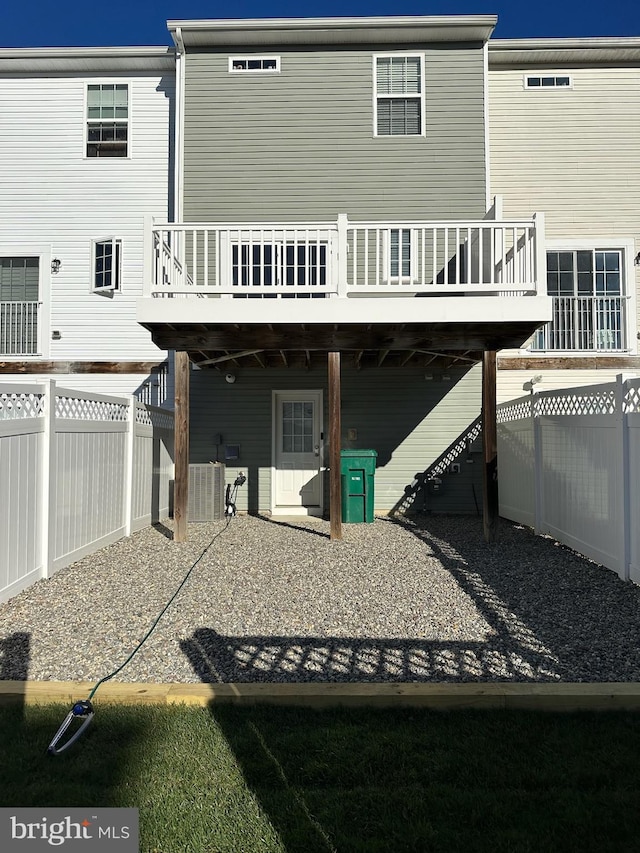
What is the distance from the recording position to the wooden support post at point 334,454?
7.56m

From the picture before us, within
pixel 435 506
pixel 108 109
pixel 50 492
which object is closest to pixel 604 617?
pixel 50 492

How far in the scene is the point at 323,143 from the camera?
33.3ft

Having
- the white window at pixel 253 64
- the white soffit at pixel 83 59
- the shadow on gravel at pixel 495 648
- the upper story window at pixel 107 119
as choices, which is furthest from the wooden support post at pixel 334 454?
the white soffit at pixel 83 59

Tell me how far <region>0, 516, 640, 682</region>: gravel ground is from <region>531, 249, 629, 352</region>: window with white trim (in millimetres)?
4293

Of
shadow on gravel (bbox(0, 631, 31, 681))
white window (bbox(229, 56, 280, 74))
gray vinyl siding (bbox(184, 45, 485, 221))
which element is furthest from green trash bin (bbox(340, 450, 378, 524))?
white window (bbox(229, 56, 280, 74))

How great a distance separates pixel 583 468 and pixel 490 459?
1.31 m

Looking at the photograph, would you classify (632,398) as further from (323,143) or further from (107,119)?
(107,119)

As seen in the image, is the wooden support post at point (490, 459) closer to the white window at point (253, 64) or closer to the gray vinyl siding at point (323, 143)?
the gray vinyl siding at point (323, 143)

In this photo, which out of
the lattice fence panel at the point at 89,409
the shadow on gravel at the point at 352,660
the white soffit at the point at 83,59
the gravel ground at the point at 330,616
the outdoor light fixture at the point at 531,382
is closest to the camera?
the shadow on gravel at the point at 352,660

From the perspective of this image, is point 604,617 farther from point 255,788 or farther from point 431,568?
point 255,788

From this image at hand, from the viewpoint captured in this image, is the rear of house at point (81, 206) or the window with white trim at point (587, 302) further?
the rear of house at point (81, 206)

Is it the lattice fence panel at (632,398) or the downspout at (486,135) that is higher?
the downspout at (486,135)

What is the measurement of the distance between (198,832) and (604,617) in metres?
3.36

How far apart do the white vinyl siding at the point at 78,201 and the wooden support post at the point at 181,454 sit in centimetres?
287
